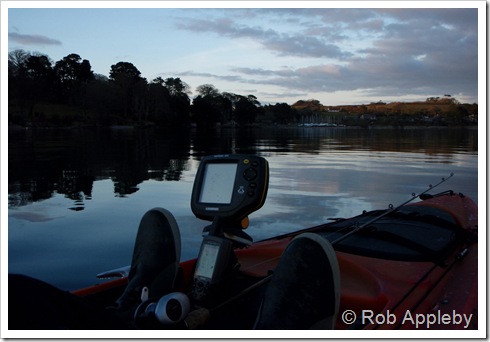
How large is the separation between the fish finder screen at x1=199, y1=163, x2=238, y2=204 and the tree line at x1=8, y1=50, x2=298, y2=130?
85408mm

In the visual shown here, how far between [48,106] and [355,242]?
107 m

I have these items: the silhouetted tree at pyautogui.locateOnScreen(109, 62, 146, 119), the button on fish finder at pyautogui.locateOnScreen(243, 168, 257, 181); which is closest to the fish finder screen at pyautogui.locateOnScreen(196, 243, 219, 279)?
the button on fish finder at pyautogui.locateOnScreen(243, 168, 257, 181)

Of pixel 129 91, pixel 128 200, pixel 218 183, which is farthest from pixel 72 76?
pixel 218 183

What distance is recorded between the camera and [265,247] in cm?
445

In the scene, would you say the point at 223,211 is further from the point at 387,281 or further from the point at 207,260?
the point at 387,281

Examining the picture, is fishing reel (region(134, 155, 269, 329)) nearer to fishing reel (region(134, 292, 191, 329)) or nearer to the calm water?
fishing reel (region(134, 292, 191, 329))

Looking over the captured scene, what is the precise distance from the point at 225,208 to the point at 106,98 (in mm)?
101314

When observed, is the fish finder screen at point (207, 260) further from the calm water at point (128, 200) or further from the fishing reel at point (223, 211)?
the calm water at point (128, 200)

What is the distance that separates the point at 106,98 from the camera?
324 feet

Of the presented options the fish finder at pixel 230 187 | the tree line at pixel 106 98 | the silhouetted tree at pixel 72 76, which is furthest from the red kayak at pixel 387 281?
the silhouetted tree at pixel 72 76

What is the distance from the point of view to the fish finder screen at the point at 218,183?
3318mm

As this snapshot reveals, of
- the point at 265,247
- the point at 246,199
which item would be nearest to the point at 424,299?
the point at 246,199

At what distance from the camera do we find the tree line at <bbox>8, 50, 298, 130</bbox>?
295 feet

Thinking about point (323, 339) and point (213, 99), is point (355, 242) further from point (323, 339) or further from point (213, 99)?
point (213, 99)
